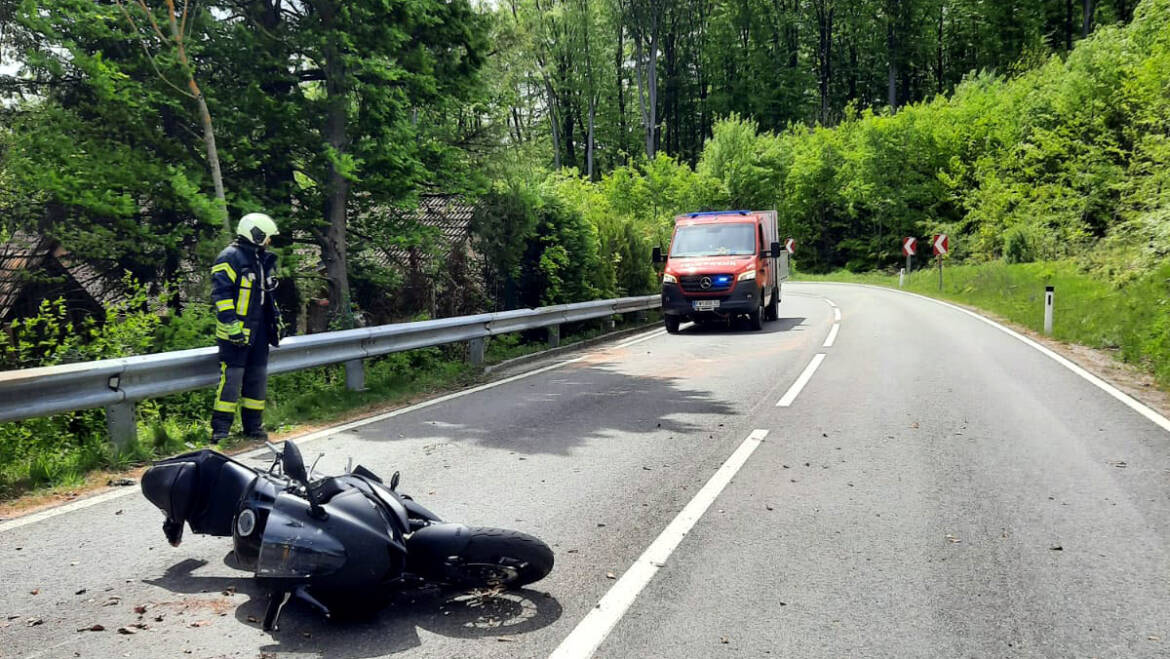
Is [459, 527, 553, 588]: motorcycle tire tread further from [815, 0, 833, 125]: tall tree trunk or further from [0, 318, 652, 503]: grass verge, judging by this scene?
[815, 0, 833, 125]: tall tree trunk

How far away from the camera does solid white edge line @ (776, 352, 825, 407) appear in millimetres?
9398

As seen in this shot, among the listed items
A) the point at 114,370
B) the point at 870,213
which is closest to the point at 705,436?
the point at 114,370

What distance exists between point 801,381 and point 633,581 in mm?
7293

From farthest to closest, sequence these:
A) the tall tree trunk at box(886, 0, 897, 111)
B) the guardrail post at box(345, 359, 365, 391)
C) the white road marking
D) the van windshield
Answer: the tall tree trunk at box(886, 0, 897, 111)
the van windshield
the white road marking
the guardrail post at box(345, 359, 365, 391)

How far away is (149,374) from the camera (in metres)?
6.97

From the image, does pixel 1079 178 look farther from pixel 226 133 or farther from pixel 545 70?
pixel 226 133

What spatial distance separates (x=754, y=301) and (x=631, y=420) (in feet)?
33.7

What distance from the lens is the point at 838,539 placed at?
475 cm

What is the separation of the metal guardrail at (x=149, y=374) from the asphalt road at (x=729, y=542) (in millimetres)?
1239

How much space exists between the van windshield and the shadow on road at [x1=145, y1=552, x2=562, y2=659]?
15.6m

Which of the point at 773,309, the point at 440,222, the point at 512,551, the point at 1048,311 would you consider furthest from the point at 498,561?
the point at 773,309

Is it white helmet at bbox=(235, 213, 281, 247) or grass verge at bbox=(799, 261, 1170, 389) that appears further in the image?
grass verge at bbox=(799, 261, 1170, 389)

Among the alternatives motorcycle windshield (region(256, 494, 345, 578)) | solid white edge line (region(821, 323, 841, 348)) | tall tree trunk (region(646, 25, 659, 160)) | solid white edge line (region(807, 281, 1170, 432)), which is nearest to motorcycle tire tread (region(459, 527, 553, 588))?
motorcycle windshield (region(256, 494, 345, 578))

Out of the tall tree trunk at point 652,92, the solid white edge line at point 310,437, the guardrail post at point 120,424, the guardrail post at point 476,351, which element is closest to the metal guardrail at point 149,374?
the guardrail post at point 120,424
